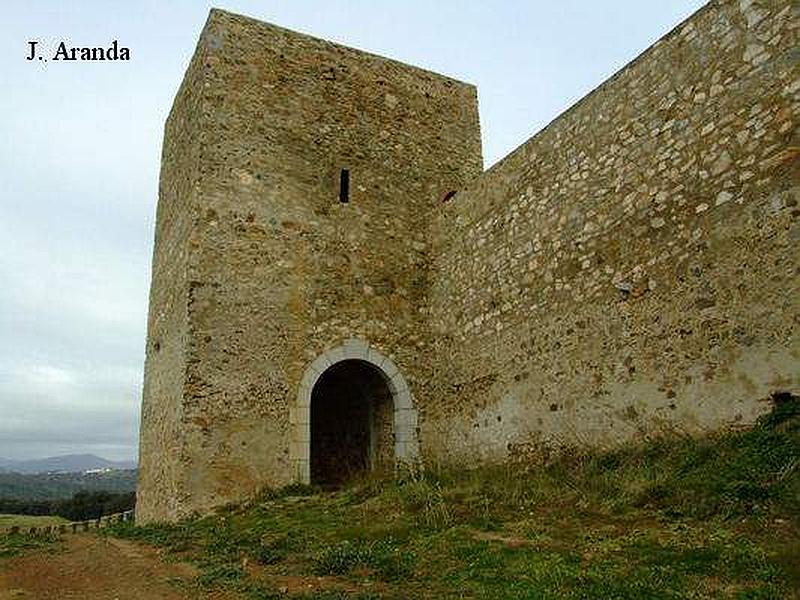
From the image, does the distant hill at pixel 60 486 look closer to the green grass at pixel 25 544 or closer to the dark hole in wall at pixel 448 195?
the dark hole in wall at pixel 448 195

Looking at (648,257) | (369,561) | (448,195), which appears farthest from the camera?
(448,195)

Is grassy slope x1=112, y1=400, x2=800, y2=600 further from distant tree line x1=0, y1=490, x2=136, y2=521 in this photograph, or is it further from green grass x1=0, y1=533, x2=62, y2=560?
Answer: distant tree line x1=0, y1=490, x2=136, y2=521

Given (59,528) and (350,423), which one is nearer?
(59,528)

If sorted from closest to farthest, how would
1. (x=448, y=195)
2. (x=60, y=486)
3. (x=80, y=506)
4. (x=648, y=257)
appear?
(x=648, y=257), (x=448, y=195), (x=80, y=506), (x=60, y=486)

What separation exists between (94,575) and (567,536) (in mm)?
4243

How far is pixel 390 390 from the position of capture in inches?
511

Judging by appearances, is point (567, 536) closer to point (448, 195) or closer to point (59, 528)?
point (448, 195)

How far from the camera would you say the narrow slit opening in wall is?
13109mm

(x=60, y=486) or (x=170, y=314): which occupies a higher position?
(x=170, y=314)

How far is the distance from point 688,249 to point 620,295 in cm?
116

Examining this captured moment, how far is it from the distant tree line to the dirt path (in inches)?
870

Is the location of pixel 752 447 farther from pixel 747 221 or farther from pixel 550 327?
pixel 550 327

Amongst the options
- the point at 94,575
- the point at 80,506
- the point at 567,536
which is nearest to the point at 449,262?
the point at 567,536

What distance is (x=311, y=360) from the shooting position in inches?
471
